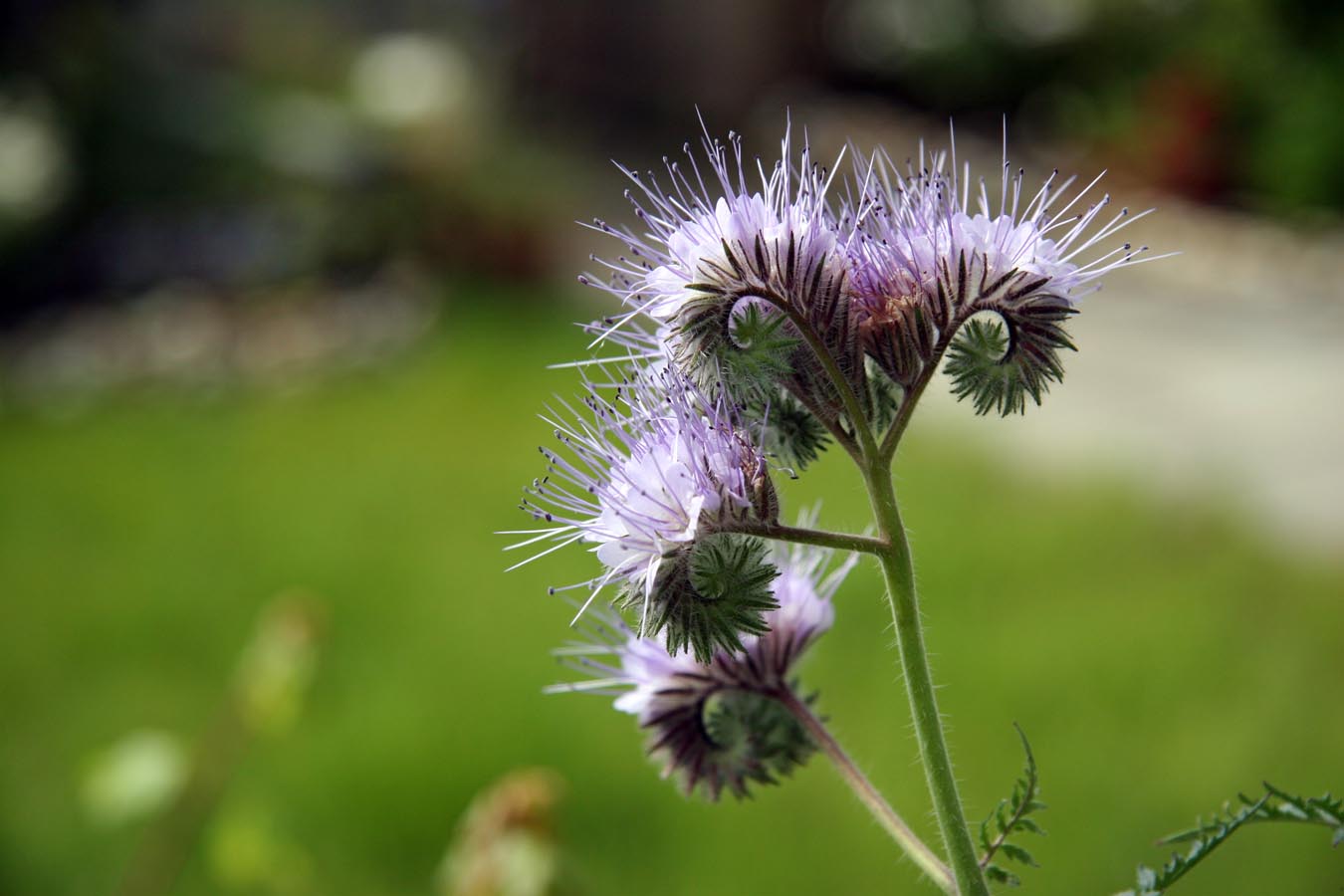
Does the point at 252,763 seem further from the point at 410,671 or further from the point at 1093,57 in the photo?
the point at 1093,57

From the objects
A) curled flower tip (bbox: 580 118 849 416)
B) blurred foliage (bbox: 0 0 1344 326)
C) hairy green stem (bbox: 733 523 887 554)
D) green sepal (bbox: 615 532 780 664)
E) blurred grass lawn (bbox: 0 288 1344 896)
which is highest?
blurred foliage (bbox: 0 0 1344 326)

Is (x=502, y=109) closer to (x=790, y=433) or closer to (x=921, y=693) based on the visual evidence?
(x=790, y=433)

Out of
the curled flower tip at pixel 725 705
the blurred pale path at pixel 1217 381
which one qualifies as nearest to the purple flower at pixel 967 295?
the curled flower tip at pixel 725 705

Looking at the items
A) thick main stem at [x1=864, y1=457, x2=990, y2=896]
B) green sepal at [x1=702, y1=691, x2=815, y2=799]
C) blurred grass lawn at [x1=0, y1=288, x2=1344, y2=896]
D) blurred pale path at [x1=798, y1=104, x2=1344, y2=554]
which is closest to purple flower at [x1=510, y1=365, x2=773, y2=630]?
thick main stem at [x1=864, y1=457, x2=990, y2=896]

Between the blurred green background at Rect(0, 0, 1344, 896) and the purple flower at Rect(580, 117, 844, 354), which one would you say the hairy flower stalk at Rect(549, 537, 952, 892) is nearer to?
the blurred green background at Rect(0, 0, 1344, 896)

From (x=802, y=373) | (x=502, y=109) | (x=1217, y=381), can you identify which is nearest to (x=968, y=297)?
(x=802, y=373)

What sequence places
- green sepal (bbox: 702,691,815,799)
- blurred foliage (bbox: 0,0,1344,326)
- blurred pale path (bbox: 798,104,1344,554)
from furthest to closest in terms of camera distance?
1. blurred foliage (bbox: 0,0,1344,326)
2. blurred pale path (bbox: 798,104,1344,554)
3. green sepal (bbox: 702,691,815,799)

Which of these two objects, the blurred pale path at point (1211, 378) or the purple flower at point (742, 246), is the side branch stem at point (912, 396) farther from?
the blurred pale path at point (1211, 378)

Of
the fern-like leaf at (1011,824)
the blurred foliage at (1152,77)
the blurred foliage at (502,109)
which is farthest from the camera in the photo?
the blurred foliage at (502,109)
